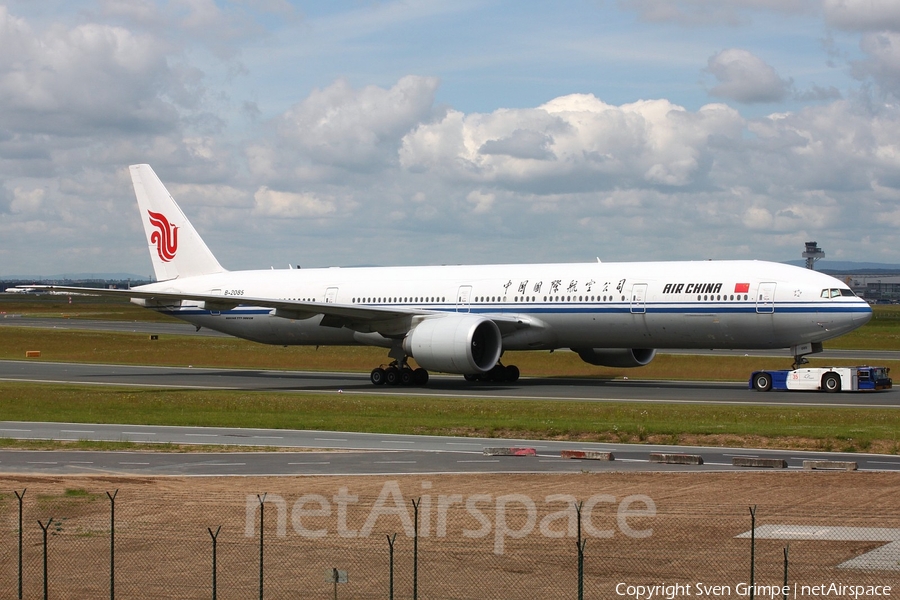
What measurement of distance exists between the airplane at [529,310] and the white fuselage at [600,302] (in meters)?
0.05

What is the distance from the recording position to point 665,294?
46281mm

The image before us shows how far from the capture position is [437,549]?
17.4m

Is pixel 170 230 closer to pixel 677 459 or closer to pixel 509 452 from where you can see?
pixel 509 452

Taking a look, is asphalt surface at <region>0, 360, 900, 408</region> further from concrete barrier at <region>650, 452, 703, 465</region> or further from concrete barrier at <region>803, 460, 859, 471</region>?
concrete barrier at <region>650, 452, 703, 465</region>

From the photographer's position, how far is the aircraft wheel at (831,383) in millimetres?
45375

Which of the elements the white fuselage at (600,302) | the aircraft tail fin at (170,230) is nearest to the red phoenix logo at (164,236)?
the aircraft tail fin at (170,230)

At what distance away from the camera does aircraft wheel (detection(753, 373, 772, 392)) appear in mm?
46406

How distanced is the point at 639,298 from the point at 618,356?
661 cm

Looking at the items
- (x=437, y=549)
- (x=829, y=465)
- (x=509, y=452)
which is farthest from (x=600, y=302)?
(x=437, y=549)

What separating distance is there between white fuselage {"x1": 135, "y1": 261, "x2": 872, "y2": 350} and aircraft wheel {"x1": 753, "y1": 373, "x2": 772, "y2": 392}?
165 cm

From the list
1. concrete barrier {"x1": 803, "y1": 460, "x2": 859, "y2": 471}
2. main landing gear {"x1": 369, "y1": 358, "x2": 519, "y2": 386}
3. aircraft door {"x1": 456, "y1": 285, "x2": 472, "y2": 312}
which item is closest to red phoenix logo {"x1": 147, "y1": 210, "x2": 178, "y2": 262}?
main landing gear {"x1": 369, "y1": 358, "x2": 519, "y2": 386}

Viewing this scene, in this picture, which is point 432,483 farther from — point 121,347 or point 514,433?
point 121,347

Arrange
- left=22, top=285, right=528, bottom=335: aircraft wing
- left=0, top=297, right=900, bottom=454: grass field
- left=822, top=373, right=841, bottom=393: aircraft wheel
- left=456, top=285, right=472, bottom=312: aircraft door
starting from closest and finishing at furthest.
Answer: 1. left=0, top=297, right=900, bottom=454: grass field
2. left=822, top=373, right=841, bottom=393: aircraft wheel
3. left=22, top=285, right=528, bottom=335: aircraft wing
4. left=456, top=285, right=472, bottom=312: aircraft door

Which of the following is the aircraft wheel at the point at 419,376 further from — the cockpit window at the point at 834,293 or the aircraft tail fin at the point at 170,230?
the cockpit window at the point at 834,293
